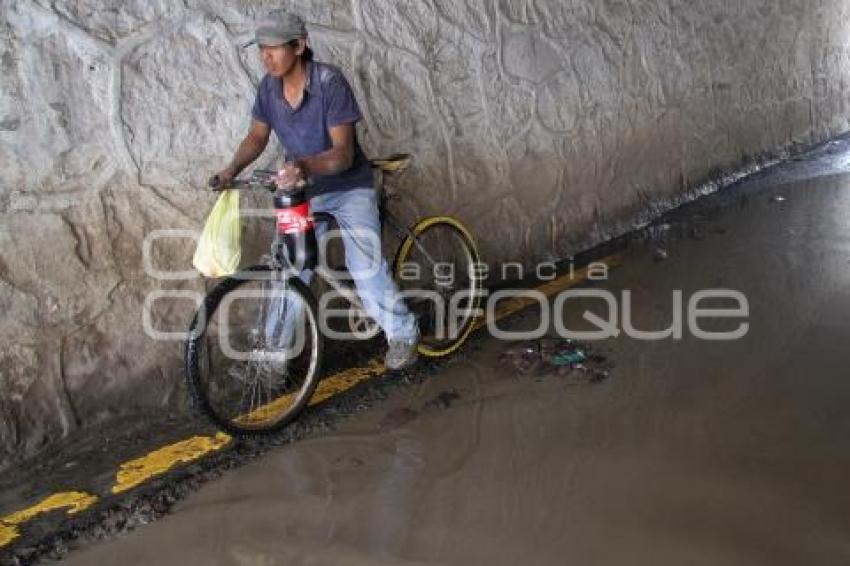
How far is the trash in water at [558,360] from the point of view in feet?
14.4

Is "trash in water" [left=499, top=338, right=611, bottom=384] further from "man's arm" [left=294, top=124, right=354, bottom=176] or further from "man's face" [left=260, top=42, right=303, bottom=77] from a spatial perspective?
"man's face" [left=260, top=42, right=303, bottom=77]

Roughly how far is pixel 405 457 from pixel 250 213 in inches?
64.4

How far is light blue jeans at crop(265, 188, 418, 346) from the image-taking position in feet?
13.3

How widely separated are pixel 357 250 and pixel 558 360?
4.46 feet

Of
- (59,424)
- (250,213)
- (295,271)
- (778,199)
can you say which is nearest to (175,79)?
(250,213)

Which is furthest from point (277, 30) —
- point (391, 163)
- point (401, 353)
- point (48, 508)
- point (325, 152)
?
point (48, 508)

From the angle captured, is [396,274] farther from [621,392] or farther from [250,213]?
[621,392]

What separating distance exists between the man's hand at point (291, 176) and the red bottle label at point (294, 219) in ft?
0.72

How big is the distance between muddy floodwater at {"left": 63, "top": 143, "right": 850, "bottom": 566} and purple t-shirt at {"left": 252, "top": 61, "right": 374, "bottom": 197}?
1.36 meters

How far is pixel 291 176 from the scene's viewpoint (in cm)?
352

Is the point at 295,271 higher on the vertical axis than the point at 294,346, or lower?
higher

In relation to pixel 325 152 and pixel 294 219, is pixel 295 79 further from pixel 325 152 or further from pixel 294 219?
pixel 294 219

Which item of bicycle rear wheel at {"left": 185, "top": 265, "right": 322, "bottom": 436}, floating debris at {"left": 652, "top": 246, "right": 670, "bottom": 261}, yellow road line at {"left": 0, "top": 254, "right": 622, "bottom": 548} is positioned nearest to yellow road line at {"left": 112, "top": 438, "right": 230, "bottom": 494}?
yellow road line at {"left": 0, "top": 254, "right": 622, "bottom": 548}

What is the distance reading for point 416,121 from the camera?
5246 mm
